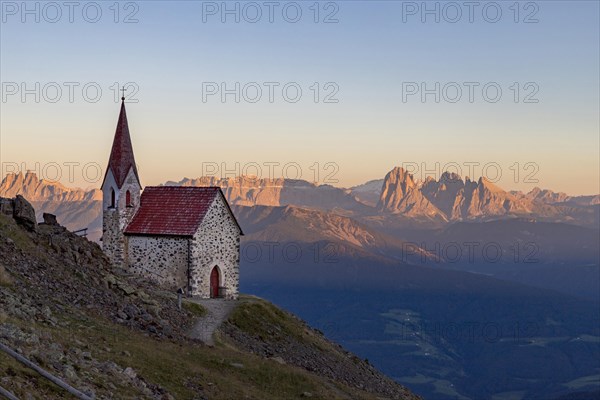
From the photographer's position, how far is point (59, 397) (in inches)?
881

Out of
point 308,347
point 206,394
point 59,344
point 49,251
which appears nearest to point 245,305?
point 308,347

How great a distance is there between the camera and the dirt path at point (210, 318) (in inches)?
1641

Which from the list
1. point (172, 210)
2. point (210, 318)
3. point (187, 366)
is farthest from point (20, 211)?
point (187, 366)

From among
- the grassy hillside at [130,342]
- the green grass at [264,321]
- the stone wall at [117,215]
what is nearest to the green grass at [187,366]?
the grassy hillside at [130,342]

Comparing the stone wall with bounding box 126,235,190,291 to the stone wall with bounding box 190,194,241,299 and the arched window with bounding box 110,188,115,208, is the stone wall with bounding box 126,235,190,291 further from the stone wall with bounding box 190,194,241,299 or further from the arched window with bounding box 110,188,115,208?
the arched window with bounding box 110,188,115,208

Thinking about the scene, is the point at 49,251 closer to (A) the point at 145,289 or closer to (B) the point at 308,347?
(A) the point at 145,289

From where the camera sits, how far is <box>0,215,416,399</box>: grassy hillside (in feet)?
85.0

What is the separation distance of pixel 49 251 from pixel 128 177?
17.7m

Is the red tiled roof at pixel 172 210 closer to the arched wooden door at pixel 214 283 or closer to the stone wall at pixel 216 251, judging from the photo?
the stone wall at pixel 216 251

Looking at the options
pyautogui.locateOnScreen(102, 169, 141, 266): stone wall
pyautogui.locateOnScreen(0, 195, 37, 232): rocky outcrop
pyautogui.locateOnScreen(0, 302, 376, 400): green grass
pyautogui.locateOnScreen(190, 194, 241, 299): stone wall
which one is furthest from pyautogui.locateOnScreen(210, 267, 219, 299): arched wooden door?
pyautogui.locateOnScreen(0, 302, 376, 400): green grass

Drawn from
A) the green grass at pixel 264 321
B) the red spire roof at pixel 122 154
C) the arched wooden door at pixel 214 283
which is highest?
the red spire roof at pixel 122 154

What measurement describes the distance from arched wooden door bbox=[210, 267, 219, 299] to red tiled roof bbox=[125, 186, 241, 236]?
413cm

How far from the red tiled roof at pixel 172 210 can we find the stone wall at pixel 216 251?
2.31 ft

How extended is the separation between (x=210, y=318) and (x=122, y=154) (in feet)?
63.5
